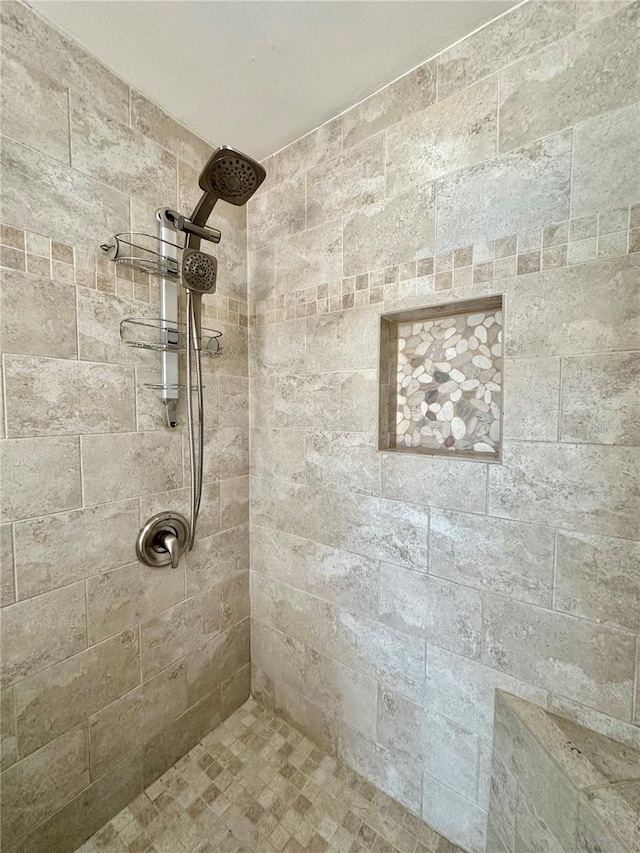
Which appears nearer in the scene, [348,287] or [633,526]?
[633,526]

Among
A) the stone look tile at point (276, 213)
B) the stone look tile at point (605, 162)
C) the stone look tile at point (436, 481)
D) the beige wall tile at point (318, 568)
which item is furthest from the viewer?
the stone look tile at point (276, 213)

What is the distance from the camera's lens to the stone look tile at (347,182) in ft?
3.70

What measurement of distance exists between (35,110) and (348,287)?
0.99m

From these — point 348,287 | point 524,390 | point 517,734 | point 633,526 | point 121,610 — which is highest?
point 348,287

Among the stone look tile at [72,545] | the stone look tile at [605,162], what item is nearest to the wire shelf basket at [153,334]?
the stone look tile at [72,545]

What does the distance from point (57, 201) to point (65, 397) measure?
559mm

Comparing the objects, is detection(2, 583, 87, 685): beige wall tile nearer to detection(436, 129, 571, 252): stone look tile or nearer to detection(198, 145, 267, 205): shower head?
detection(198, 145, 267, 205): shower head

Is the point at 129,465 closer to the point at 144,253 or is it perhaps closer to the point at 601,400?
the point at 144,253

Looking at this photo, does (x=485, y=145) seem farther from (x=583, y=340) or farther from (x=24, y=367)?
(x=24, y=367)

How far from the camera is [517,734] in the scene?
34.1 inches

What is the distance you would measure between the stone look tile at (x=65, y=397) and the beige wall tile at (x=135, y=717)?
0.92 m

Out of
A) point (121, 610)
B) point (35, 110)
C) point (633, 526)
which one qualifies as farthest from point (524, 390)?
point (35, 110)

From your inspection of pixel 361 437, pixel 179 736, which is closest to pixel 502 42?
pixel 361 437

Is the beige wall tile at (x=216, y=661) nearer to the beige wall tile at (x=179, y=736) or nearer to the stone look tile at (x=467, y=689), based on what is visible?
the beige wall tile at (x=179, y=736)
